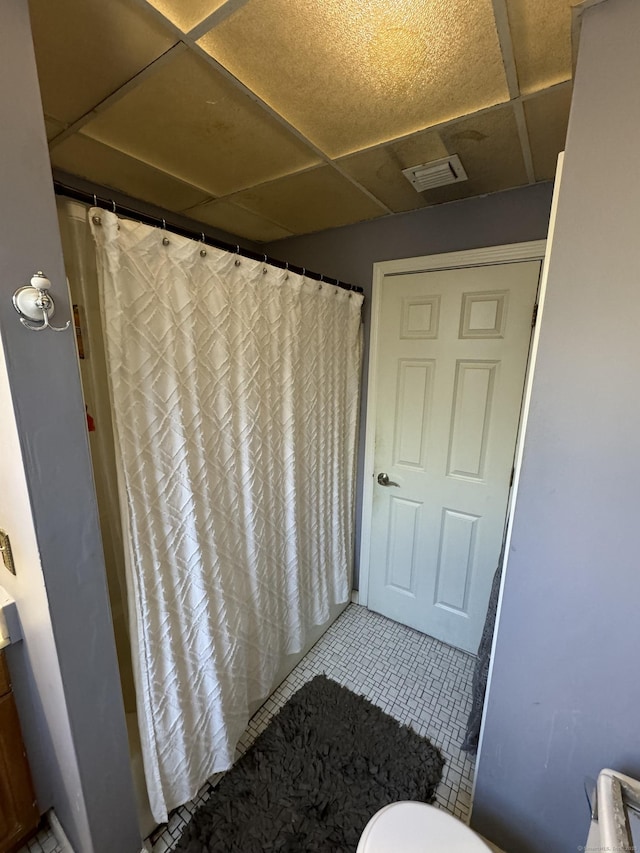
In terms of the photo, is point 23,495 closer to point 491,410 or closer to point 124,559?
point 124,559

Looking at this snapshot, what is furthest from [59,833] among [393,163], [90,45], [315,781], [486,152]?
[486,152]

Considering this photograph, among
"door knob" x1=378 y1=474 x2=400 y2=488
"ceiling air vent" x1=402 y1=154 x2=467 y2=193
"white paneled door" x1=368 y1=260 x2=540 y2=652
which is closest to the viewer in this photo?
"ceiling air vent" x1=402 y1=154 x2=467 y2=193

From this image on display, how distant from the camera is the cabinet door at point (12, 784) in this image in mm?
1030

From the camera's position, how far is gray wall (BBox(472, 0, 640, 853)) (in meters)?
0.75

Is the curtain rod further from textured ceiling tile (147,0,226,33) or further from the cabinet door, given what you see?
the cabinet door

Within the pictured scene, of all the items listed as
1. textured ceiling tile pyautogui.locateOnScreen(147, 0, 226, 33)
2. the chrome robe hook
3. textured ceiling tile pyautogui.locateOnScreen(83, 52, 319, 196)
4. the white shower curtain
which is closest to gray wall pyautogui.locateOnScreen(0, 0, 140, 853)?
the chrome robe hook

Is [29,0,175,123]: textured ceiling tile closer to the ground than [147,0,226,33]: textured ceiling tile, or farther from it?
closer to the ground

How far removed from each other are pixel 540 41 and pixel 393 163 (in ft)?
1.85

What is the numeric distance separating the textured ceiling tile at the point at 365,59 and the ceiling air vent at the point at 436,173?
248 millimetres

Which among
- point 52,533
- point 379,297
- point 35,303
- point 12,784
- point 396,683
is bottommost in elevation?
point 396,683

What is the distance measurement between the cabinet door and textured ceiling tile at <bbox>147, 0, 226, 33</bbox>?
1.78 m

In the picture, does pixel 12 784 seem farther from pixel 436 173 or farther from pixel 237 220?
pixel 436 173

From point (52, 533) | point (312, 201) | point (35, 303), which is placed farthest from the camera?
point (312, 201)

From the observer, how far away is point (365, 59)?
885mm
